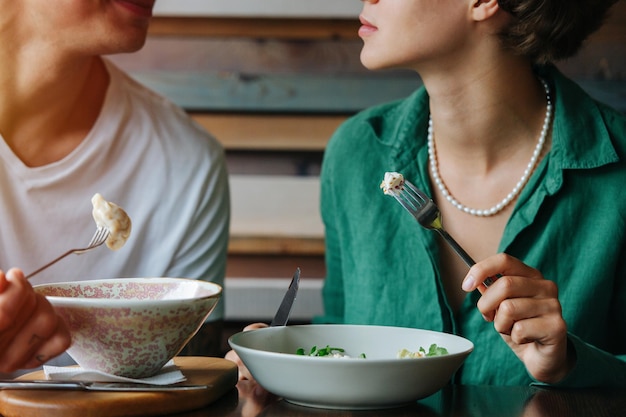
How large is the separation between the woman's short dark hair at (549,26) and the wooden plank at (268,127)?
94cm

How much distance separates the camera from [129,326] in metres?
0.95

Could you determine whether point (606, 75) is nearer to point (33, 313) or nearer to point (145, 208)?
Result: point (145, 208)

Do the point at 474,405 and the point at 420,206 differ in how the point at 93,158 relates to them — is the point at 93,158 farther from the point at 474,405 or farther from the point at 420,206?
the point at 474,405

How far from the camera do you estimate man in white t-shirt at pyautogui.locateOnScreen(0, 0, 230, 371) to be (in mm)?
1595

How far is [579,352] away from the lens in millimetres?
1208

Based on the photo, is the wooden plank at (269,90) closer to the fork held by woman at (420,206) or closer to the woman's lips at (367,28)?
the woman's lips at (367,28)

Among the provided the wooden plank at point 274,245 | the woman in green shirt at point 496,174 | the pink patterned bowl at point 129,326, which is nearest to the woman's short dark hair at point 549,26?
the woman in green shirt at point 496,174


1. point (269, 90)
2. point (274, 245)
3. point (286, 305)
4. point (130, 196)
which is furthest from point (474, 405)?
point (269, 90)

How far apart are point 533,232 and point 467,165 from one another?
0.64ft

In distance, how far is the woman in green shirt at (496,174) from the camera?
1.49m

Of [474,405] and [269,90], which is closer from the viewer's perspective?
[474,405]

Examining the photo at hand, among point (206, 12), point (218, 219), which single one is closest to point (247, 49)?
point (206, 12)

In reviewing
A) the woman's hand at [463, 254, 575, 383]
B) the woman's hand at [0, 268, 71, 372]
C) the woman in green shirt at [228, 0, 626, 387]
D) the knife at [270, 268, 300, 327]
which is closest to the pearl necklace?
Result: the woman in green shirt at [228, 0, 626, 387]

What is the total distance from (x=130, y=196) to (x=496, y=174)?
2.49 feet
